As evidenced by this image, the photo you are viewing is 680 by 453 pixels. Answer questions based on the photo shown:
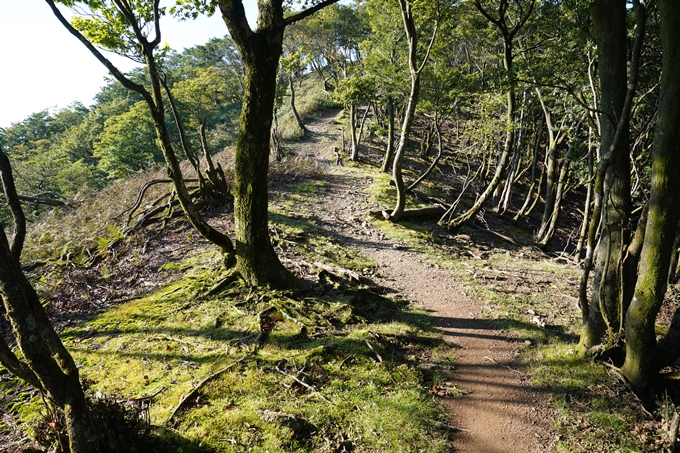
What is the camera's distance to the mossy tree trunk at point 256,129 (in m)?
5.14

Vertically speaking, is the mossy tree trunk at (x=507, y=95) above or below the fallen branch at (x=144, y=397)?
above

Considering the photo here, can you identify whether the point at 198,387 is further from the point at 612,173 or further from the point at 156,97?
the point at 612,173

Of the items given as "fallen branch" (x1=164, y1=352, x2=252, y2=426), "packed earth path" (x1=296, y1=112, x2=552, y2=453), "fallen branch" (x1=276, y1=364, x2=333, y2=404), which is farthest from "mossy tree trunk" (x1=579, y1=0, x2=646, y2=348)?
"fallen branch" (x1=164, y1=352, x2=252, y2=426)

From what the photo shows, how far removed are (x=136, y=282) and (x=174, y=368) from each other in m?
3.32

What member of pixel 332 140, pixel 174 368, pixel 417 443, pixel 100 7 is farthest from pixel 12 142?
pixel 417 443

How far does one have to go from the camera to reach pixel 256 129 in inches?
217

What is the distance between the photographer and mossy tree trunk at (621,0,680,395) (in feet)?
13.1

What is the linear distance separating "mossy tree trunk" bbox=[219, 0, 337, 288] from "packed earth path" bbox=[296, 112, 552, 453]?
119 inches

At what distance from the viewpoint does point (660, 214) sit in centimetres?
420

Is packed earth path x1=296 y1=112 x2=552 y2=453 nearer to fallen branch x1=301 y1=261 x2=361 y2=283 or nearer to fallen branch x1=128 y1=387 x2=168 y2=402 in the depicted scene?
fallen branch x1=301 y1=261 x2=361 y2=283

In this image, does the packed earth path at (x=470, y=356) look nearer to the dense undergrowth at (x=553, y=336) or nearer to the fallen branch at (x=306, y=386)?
the dense undergrowth at (x=553, y=336)

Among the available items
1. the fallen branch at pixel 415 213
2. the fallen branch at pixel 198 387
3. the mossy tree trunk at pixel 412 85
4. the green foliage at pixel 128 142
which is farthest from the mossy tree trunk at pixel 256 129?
the green foliage at pixel 128 142

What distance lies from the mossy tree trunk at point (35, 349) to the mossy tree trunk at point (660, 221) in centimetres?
609

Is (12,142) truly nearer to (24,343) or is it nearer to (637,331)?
(24,343)
